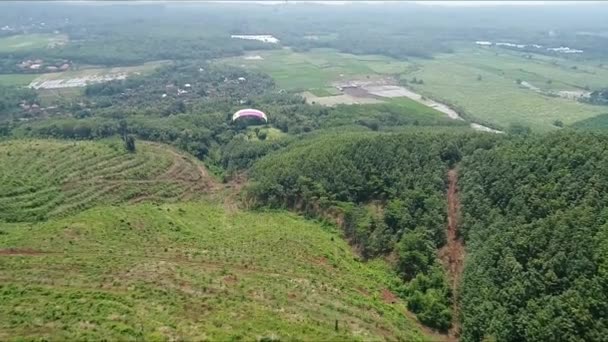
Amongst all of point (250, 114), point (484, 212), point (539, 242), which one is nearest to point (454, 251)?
point (484, 212)

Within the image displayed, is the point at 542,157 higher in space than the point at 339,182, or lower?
higher

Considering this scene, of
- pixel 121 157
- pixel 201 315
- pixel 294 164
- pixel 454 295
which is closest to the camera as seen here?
pixel 201 315

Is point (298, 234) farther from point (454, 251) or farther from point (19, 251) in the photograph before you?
point (19, 251)

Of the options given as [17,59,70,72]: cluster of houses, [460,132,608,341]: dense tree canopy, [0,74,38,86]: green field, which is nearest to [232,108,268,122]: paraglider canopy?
[460,132,608,341]: dense tree canopy

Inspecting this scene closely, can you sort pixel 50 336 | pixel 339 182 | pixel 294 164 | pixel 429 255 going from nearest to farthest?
1. pixel 50 336
2. pixel 429 255
3. pixel 339 182
4. pixel 294 164

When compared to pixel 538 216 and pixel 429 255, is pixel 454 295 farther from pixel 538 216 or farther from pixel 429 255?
pixel 538 216

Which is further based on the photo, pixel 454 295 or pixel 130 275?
pixel 454 295

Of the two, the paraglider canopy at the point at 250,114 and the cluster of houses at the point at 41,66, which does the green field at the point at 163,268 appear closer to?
the paraglider canopy at the point at 250,114

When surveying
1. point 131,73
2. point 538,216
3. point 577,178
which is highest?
point 577,178

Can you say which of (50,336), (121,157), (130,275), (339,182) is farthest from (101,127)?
(50,336)
